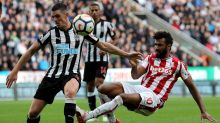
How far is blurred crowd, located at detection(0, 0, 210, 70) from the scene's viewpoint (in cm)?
2795

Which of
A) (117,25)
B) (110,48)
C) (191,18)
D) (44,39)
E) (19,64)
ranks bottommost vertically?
(117,25)

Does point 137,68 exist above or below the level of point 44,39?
below

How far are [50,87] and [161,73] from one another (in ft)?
5.90

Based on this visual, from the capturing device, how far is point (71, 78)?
37.9ft

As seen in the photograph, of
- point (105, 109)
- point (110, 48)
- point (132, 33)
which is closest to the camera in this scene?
point (105, 109)

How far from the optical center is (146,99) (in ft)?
36.4

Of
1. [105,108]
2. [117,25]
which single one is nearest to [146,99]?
[105,108]

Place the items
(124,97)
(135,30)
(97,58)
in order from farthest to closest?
(135,30) → (97,58) → (124,97)

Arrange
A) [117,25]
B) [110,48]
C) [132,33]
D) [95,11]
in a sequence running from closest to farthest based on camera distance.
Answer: [110,48], [95,11], [132,33], [117,25]

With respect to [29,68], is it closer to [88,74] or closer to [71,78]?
[88,74]

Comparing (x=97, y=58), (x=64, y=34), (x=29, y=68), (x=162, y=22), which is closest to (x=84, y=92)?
(x=29, y=68)

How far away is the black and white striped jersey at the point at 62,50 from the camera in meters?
11.5

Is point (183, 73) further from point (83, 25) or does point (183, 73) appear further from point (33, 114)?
point (33, 114)

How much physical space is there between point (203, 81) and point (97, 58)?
1289 cm
